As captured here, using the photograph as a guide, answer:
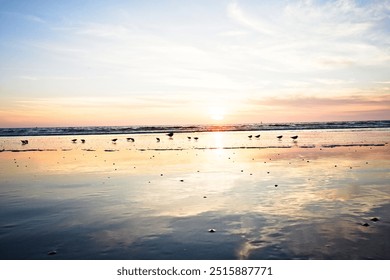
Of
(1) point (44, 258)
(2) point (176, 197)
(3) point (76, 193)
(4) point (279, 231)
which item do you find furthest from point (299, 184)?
(1) point (44, 258)

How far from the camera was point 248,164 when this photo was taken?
20.1 metres

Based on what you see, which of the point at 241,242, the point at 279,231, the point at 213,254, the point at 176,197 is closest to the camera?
the point at 213,254

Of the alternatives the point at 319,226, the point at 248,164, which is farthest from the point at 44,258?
the point at 248,164

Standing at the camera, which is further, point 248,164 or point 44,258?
point 248,164

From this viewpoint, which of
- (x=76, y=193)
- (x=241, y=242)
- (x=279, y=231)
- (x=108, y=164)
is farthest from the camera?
(x=108, y=164)

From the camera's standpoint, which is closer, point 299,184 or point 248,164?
point 299,184

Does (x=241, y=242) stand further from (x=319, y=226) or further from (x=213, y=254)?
(x=319, y=226)

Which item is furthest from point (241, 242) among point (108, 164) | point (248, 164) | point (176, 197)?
point (108, 164)

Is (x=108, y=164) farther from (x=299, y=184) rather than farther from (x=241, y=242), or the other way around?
(x=241, y=242)

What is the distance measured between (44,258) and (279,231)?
5250mm

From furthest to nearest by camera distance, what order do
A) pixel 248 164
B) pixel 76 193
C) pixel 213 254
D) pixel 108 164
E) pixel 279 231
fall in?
pixel 108 164, pixel 248 164, pixel 76 193, pixel 279 231, pixel 213 254

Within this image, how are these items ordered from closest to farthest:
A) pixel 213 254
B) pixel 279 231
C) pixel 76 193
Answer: pixel 213 254
pixel 279 231
pixel 76 193

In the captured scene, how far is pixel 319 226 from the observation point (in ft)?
26.6

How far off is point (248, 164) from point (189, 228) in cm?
1246
